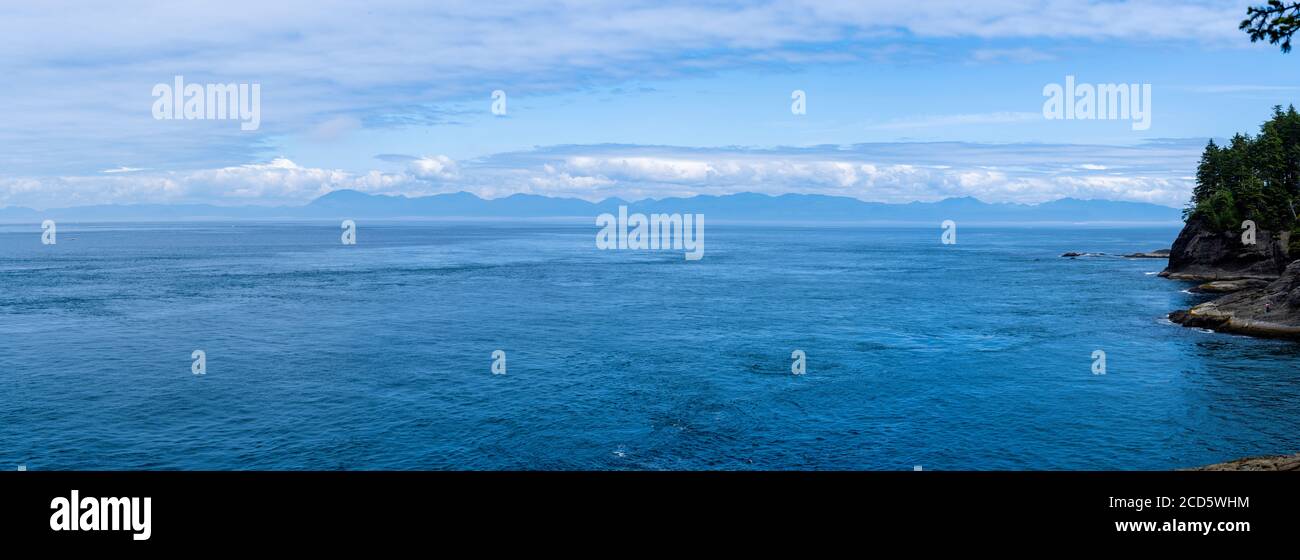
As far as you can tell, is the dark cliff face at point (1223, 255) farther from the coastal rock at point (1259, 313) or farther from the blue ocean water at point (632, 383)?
the coastal rock at point (1259, 313)

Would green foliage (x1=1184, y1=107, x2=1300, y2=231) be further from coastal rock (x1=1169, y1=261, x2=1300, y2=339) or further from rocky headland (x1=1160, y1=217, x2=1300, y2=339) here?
coastal rock (x1=1169, y1=261, x2=1300, y2=339)

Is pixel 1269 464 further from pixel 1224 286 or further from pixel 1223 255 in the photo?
pixel 1223 255

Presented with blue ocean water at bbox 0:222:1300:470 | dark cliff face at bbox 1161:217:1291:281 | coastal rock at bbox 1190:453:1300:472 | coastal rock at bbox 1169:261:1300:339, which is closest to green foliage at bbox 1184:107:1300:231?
dark cliff face at bbox 1161:217:1291:281

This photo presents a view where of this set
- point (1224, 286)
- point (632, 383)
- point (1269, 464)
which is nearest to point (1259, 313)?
point (1224, 286)
